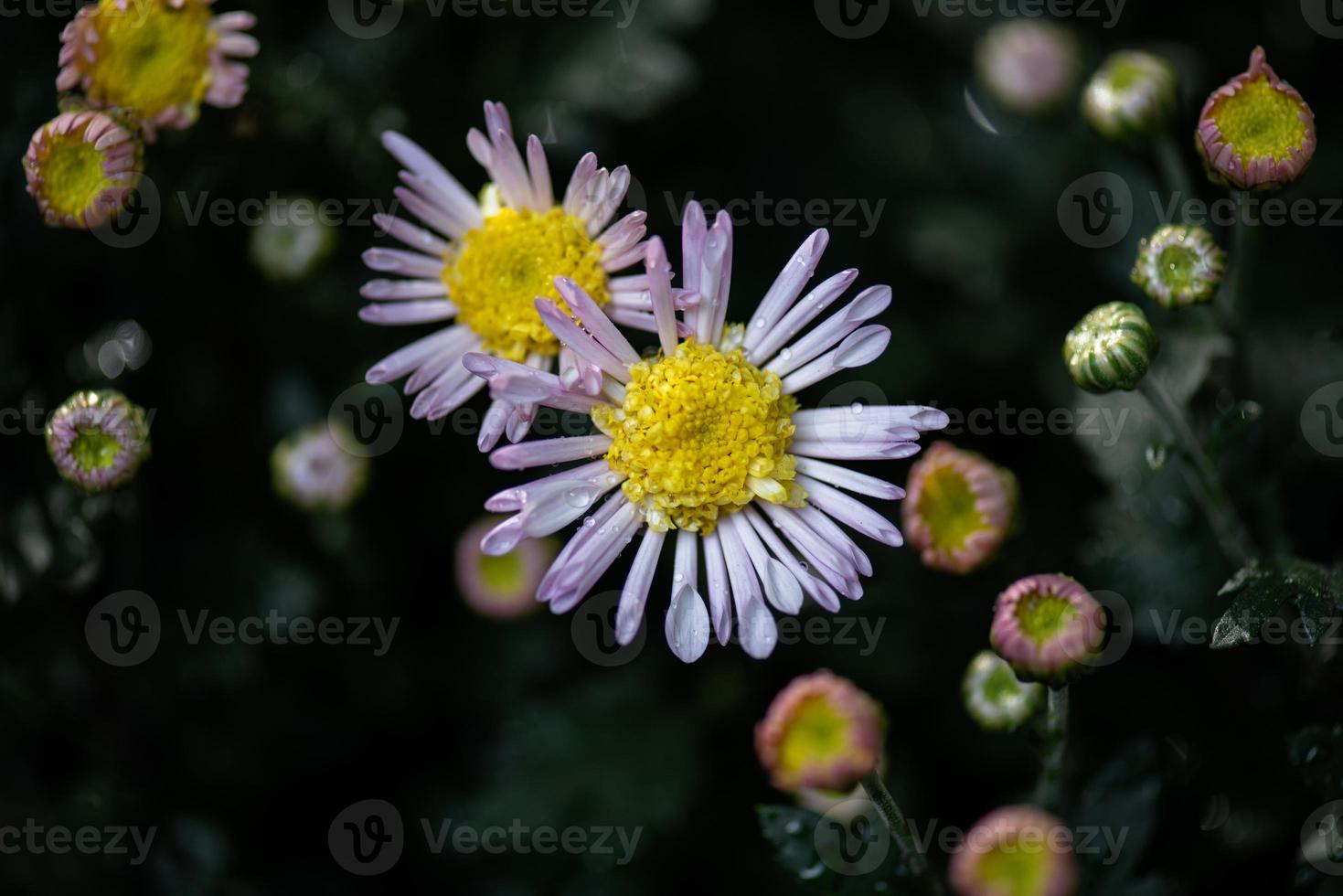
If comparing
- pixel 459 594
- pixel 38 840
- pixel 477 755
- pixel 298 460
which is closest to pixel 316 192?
pixel 298 460

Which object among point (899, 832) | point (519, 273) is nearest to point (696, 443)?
point (519, 273)

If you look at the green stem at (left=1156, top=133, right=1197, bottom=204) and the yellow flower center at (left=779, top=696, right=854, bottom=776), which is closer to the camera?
the yellow flower center at (left=779, top=696, right=854, bottom=776)

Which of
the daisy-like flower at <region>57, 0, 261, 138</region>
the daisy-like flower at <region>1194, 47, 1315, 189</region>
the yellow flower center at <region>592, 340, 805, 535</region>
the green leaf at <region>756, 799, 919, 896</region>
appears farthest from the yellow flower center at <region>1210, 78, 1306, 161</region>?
the daisy-like flower at <region>57, 0, 261, 138</region>

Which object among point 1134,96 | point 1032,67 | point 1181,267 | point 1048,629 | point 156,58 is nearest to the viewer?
point 1048,629

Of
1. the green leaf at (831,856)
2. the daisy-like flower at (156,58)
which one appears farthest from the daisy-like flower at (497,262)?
the green leaf at (831,856)

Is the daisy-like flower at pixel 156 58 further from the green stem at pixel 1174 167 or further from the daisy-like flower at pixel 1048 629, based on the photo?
the green stem at pixel 1174 167

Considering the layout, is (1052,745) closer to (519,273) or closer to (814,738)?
(814,738)

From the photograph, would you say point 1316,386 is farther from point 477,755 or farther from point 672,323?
point 477,755

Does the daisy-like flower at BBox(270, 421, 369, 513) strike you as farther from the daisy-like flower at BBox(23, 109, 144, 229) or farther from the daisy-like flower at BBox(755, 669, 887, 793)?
the daisy-like flower at BBox(755, 669, 887, 793)
